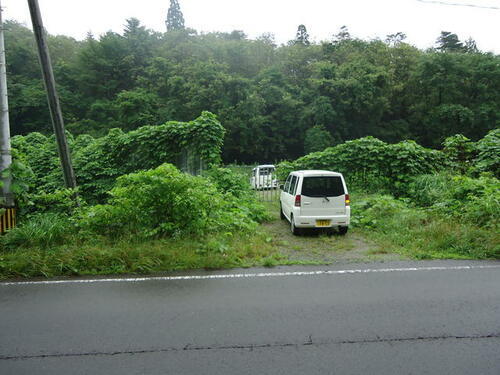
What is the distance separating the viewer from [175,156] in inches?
539

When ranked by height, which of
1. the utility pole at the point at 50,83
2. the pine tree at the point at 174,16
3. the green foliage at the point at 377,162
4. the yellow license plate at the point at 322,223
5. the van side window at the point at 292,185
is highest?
the pine tree at the point at 174,16

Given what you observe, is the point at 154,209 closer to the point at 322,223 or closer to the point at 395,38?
the point at 322,223

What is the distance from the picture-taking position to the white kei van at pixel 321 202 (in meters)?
8.34

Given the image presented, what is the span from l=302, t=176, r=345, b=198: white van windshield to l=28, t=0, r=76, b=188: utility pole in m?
5.78

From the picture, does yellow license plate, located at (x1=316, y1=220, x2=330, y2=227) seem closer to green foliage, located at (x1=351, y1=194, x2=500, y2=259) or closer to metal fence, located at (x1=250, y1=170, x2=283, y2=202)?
green foliage, located at (x1=351, y1=194, x2=500, y2=259)

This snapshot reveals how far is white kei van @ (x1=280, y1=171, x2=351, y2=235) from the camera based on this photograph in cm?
834

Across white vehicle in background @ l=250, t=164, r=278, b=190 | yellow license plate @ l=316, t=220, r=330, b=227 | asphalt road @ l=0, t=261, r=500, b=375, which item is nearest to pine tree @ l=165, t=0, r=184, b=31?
white vehicle in background @ l=250, t=164, r=278, b=190

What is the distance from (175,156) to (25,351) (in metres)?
10.8

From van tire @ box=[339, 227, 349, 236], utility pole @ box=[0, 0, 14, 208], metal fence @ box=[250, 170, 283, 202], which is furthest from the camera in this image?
metal fence @ box=[250, 170, 283, 202]

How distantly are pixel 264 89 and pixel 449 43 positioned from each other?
25.2 m

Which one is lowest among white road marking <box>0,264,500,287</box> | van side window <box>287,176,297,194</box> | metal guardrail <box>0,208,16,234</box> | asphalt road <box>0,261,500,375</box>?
white road marking <box>0,264,500,287</box>

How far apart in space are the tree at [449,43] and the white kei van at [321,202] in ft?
138

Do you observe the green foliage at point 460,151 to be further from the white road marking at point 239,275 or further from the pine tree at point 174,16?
the pine tree at point 174,16

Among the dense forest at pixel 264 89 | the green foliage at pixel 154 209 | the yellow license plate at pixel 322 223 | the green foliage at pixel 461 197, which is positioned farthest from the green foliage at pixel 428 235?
the dense forest at pixel 264 89
